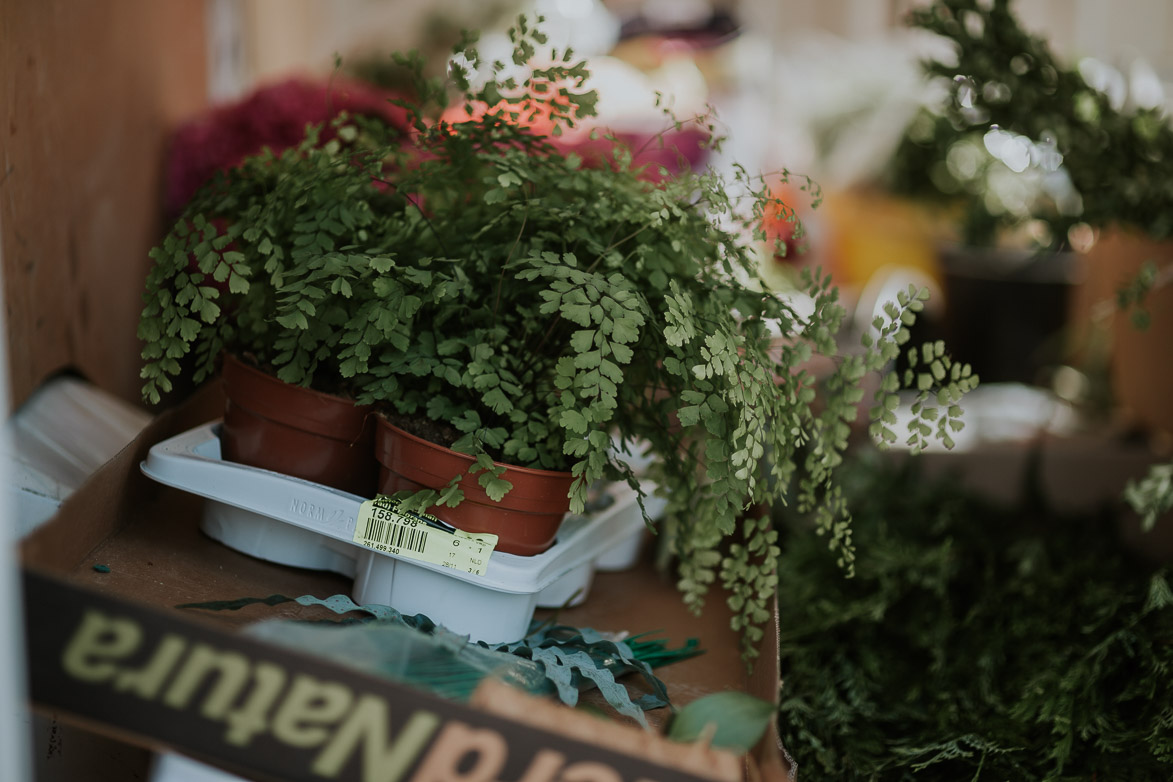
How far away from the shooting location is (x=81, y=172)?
1067 mm

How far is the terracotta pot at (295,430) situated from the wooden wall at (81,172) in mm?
272

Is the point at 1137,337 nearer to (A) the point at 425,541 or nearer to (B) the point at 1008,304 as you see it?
(B) the point at 1008,304

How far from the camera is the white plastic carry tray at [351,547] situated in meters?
0.74

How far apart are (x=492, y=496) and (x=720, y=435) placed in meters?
0.17

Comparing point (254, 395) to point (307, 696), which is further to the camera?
point (254, 395)

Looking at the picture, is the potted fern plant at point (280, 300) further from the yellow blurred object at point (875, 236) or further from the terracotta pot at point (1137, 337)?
the yellow blurred object at point (875, 236)

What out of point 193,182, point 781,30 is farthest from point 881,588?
point 781,30

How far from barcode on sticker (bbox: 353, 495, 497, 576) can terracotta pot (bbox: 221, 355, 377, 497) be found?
0.09 m

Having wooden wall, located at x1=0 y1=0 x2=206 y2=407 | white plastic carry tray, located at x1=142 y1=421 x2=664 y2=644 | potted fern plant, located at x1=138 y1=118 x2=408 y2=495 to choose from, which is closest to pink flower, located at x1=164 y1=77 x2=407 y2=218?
wooden wall, located at x1=0 y1=0 x2=206 y2=407

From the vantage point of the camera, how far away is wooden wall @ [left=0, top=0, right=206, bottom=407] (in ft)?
2.93

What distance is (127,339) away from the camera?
1264mm

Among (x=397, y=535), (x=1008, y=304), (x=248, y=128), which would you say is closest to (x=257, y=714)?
(x=397, y=535)

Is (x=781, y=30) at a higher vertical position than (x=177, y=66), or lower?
lower

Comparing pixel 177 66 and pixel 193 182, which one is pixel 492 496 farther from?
pixel 177 66
